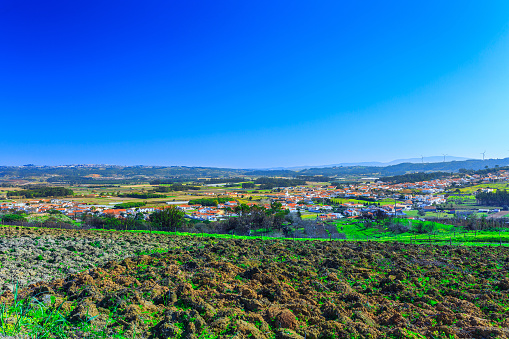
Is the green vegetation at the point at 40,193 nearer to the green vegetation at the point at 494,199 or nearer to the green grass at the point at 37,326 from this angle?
the green grass at the point at 37,326

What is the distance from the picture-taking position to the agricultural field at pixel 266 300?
5395mm

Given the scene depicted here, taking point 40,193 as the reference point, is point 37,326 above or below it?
above

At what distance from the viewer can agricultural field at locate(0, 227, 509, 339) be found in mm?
5395

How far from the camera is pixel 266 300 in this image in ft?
23.7

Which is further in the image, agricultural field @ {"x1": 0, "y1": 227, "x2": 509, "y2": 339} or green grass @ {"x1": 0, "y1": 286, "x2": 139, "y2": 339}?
agricultural field @ {"x1": 0, "y1": 227, "x2": 509, "y2": 339}

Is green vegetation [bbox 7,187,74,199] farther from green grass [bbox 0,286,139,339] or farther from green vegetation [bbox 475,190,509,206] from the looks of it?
green vegetation [bbox 475,190,509,206]

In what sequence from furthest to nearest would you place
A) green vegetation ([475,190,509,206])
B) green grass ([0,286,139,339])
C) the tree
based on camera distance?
green vegetation ([475,190,509,206])
the tree
green grass ([0,286,139,339])

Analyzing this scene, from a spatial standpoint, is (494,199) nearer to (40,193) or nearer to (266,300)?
(266,300)

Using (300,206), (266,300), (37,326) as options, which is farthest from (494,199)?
(37,326)

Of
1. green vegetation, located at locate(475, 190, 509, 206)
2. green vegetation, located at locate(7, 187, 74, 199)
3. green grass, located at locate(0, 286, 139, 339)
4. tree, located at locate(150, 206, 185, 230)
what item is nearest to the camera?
green grass, located at locate(0, 286, 139, 339)

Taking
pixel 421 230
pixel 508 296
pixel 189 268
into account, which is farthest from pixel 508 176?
pixel 189 268

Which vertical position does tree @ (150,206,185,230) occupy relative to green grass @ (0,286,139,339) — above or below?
below

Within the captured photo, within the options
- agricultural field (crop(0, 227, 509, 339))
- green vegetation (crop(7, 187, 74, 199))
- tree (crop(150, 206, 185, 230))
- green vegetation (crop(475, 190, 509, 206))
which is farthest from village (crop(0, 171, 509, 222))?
agricultural field (crop(0, 227, 509, 339))

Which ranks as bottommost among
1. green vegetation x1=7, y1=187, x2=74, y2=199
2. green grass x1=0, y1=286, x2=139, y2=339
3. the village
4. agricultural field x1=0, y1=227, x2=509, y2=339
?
the village
